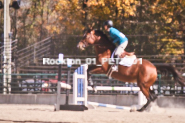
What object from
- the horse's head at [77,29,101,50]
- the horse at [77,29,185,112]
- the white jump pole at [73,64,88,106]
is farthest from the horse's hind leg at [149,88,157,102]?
the horse's head at [77,29,101,50]

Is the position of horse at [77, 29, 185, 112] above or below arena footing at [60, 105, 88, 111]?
above

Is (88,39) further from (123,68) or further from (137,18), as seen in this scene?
(137,18)

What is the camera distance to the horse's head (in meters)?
13.9

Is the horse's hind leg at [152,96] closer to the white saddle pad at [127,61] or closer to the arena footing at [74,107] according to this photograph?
the white saddle pad at [127,61]

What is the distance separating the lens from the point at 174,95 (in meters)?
19.1

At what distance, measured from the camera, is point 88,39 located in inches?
548

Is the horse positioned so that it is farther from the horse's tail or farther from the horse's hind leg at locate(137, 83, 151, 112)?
the horse's tail

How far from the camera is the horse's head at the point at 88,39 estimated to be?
13.9 meters

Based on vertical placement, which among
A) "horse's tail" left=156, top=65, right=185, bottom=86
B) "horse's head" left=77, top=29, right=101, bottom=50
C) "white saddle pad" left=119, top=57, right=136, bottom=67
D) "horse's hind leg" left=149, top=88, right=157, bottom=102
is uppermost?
"horse's head" left=77, top=29, right=101, bottom=50

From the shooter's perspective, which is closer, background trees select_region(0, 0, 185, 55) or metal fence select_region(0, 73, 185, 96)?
metal fence select_region(0, 73, 185, 96)


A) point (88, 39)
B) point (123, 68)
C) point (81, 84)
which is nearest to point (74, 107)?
point (81, 84)

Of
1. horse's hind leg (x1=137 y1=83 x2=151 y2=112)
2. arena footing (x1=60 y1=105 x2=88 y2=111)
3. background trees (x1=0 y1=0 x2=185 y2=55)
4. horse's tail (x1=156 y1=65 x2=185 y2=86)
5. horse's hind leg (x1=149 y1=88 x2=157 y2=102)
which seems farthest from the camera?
background trees (x1=0 y1=0 x2=185 y2=55)

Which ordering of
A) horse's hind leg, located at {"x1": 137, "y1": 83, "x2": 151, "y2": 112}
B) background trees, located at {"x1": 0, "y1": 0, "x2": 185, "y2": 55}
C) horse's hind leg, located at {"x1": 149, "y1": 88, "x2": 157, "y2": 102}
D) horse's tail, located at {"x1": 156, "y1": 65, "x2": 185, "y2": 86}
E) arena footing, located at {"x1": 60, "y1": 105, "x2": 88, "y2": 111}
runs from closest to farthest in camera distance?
arena footing, located at {"x1": 60, "y1": 105, "x2": 88, "y2": 111} → horse's hind leg, located at {"x1": 137, "y1": 83, "x2": 151, "y2": 112} → horse's hind leg, located at {"x1": 149, "y1": 88, "x2": 157, "y2": 102} → horse's tail, located at {"x1": 156, "y1": 65, "x2": 185, "y2": 86} → background trees, located at {"x1": 0, "y1": 0, "x2": 185, "y2": 55}

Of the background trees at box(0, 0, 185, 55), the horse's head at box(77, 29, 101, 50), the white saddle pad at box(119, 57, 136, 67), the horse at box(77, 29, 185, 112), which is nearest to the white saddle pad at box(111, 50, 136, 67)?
the white saddle pad at box(119, 57, 136, 67)
